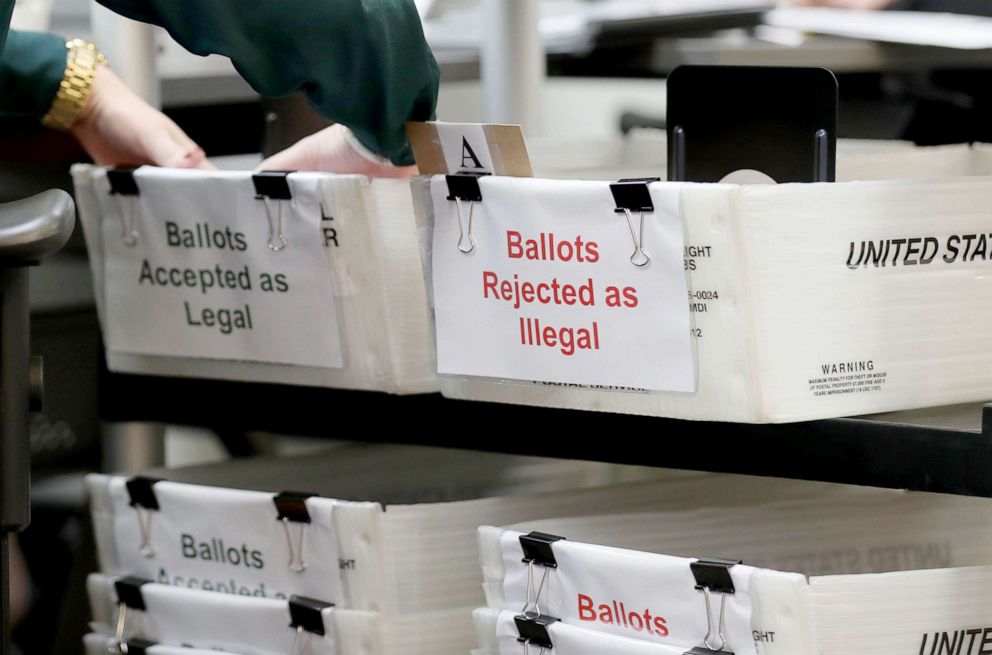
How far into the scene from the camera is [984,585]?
35.0 inches

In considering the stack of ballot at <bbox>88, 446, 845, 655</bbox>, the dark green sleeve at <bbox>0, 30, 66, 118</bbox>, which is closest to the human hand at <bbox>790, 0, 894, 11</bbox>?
the stack of ballot at <bbox>88, 446, 845, 655</bbox>

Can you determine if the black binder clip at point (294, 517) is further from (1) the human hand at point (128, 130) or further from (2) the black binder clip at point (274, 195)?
(1) the human hand at point (128, 130)

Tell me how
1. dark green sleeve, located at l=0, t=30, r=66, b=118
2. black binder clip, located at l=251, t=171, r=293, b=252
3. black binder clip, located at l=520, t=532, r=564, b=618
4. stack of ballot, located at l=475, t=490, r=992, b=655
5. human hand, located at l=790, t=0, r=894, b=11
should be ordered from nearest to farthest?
1. stack of ballot, located at l=475, t=490, r=992, b=655
2. black binder clip, located at l=520, t=532, r=564, b=618
3. black binder clip, located at l=251, t=171, r=293, b=252
4. dark green sleeve, located at l=0, t=30, r=66, b=118
5. human hand, located at l=790, t=0, r=894, b=11

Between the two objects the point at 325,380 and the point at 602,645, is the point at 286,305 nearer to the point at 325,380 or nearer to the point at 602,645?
the point at 325,380

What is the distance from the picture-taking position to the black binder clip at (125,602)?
1.17 metres

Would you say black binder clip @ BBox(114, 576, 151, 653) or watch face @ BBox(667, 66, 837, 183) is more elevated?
watch face @ BBox(667, 66, 837, 183)

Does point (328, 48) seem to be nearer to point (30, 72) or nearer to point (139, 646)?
point (30, 72)

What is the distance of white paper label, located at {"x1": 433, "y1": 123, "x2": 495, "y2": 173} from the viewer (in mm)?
982

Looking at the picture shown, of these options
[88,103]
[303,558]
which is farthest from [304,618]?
[88,103]

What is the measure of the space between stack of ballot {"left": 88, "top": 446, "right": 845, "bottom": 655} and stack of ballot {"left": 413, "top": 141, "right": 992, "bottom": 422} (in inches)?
6.2

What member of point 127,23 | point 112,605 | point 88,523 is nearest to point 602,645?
point 112,605

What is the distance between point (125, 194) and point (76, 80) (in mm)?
135

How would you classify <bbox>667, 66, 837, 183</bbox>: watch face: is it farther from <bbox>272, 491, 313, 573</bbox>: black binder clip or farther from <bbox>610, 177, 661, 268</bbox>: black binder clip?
<bbox>272, 491, 313, 573</bbox>: black binder clip

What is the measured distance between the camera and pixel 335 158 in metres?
1.18
